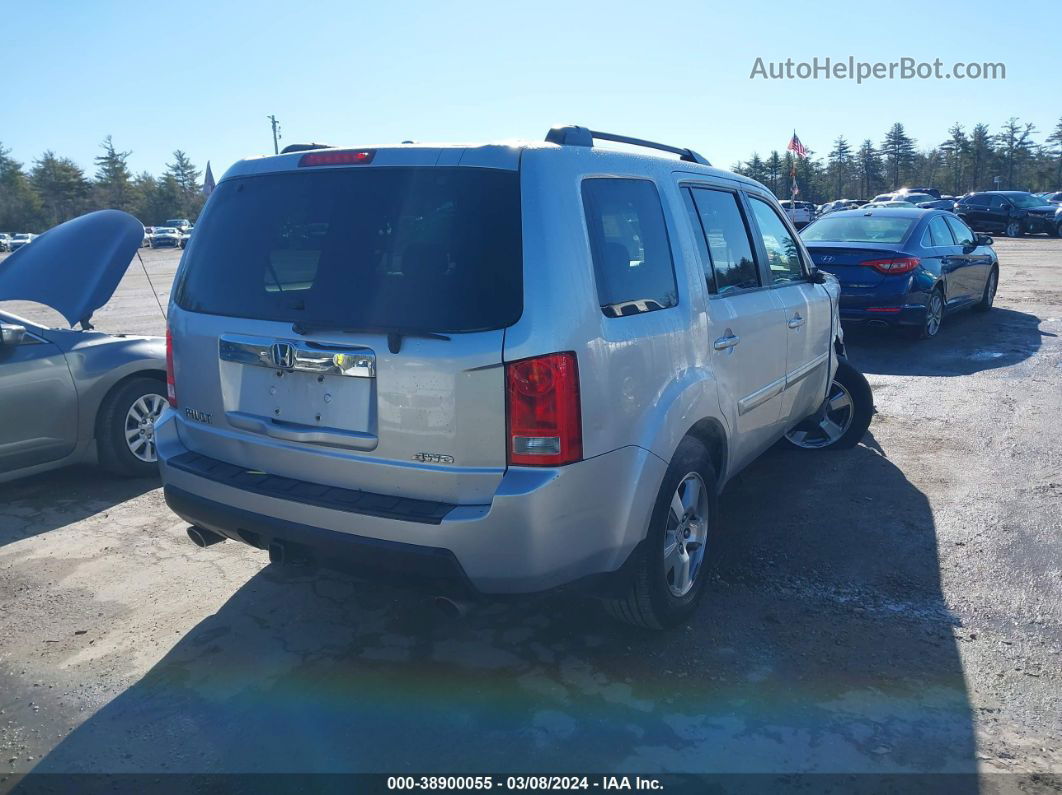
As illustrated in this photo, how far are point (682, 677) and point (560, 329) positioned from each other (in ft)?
4.84

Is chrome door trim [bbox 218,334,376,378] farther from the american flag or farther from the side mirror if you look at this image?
the american flag

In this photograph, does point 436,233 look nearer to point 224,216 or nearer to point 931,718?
point 224,216

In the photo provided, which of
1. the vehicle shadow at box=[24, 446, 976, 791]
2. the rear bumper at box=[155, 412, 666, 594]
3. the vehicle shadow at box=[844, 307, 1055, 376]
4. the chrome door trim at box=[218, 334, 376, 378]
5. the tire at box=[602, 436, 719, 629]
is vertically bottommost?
the vehicle shadow at box=[24, 446, 976, 791]

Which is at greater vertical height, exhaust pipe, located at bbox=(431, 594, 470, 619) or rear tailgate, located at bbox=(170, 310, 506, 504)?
rear tailgate, located at bbox=(170, 310, 506, 504)

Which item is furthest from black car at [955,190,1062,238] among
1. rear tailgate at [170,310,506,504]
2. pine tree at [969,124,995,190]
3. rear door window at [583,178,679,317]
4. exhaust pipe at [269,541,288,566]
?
pine tree at [969,124,995,190]

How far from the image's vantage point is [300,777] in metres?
2.66

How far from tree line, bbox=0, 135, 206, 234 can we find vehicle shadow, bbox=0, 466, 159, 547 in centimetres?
8215

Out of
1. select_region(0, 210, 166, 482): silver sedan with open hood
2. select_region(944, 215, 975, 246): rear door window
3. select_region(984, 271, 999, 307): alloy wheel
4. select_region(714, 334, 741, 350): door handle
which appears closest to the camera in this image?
select_region(714, 334, 741, 350): door handle

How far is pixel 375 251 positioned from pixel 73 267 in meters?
3.33

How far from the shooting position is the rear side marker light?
3064mm

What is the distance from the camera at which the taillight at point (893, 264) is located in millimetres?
9594

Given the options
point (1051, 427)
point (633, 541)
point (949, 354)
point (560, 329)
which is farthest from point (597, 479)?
point (949, 354)

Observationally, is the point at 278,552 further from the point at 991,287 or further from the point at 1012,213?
the point at 1012,213

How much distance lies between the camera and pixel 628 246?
324cm
